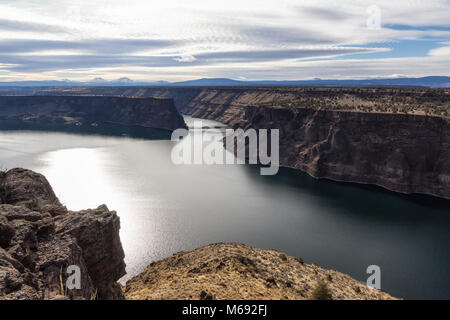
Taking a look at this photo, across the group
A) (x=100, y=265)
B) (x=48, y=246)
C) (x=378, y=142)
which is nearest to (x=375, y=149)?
(x=378, y=142)

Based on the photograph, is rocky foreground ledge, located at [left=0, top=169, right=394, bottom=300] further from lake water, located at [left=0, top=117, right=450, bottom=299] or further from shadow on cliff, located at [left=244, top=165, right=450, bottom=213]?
shadow on cliff, located at [left=244, top=165, right=450, bottom=213]

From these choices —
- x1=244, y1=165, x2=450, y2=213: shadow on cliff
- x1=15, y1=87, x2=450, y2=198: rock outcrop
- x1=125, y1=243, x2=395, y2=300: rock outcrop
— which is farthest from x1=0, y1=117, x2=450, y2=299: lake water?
x1=125, y1=243, x2=395, y2=300: rock outcrop

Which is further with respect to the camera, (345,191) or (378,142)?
(378,142)

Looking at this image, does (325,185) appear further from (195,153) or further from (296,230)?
(195,153)

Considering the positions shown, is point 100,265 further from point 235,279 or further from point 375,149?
point 375,149

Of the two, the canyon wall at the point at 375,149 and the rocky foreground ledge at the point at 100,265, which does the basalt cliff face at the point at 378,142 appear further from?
the rocky foreground ledge at the point at 100,265
